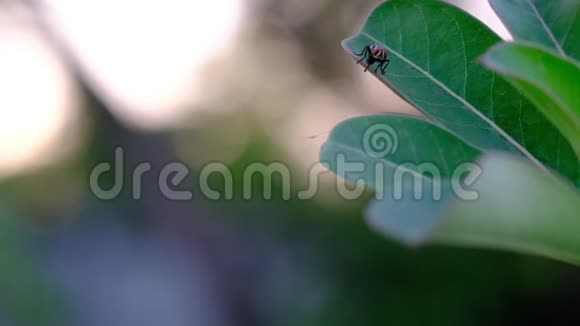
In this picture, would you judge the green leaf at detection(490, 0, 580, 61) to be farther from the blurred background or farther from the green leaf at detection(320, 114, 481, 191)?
the blurred background

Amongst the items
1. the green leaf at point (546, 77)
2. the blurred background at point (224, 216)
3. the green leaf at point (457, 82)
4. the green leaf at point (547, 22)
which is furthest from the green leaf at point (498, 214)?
the blurred background at point (224, 216)

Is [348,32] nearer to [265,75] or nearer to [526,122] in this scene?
[265,75]

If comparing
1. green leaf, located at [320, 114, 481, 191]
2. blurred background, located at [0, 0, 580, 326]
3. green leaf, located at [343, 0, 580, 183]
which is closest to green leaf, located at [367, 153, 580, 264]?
green leaf, located at [320, 114, 481, 191]

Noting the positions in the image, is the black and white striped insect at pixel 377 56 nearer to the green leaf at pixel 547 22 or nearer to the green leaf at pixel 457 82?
the green leaf at pixel 457 82

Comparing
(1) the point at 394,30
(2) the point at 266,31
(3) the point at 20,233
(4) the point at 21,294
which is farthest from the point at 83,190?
(1) the point at 394,30

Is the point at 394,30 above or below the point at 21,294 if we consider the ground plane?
above

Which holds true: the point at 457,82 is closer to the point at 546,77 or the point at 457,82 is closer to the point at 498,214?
the point at 546,77
